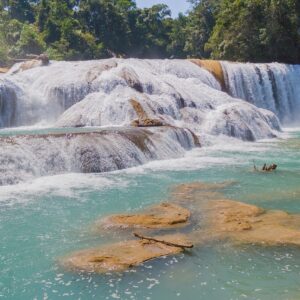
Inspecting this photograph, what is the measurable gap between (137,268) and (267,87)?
85.1 feet

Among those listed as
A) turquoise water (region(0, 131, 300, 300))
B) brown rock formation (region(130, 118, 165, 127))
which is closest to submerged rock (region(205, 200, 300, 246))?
turquoise water (region(0, 131, 300, 300))

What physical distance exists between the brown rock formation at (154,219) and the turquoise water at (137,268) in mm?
515

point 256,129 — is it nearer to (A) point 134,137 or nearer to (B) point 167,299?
(A) point 134,137

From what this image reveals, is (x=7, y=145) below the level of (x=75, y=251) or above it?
above

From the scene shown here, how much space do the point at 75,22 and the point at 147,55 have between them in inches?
472

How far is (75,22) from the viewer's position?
5516cm

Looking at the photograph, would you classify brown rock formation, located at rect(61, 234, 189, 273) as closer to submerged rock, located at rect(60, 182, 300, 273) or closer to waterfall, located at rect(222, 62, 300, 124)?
submerged rock, located at rect(60, 182, 300, 273)

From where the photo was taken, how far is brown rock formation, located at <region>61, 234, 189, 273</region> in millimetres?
7066

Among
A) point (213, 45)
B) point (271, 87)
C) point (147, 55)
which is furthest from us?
point (147, 55)

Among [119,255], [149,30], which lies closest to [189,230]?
[119,255]

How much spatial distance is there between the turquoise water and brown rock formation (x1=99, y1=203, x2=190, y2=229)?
52cm

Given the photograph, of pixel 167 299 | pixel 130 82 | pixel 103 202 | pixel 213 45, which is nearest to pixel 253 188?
pixel 103 202

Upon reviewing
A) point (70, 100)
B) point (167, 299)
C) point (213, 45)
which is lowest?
point (167, 299)

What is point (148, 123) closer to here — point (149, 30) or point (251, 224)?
point (251, 224)
